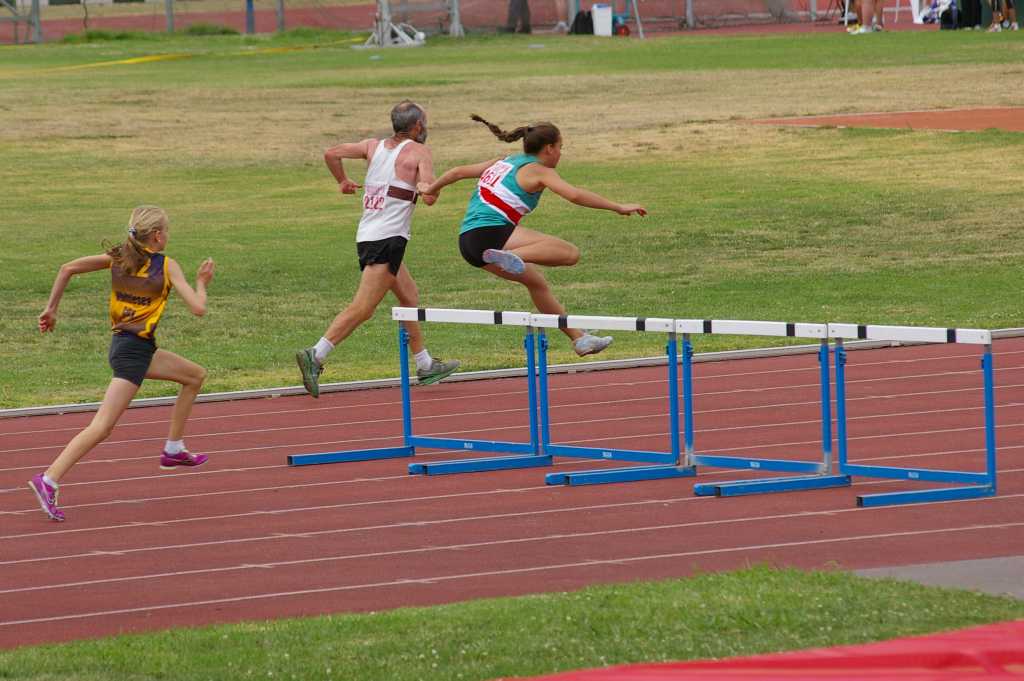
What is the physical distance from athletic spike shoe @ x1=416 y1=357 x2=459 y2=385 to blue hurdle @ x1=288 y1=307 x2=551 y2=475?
1.78m

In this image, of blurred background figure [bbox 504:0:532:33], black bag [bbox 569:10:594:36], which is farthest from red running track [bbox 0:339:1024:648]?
blurred background figure [bbox 504:0:532:33]

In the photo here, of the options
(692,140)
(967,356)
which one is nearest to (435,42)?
(692,140)

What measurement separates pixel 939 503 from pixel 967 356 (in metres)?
4.89

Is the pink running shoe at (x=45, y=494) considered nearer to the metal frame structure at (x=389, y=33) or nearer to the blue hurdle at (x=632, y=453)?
the blue hurdle at (x=632, y=453)

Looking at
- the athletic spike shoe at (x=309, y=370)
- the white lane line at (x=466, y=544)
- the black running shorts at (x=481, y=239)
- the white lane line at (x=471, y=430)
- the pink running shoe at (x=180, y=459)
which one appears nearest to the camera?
the white lane line at (x=466, y=544)

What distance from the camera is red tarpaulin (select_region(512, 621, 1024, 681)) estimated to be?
6980mm

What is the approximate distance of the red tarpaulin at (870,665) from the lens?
6.98 m

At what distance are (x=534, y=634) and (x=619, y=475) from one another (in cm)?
363

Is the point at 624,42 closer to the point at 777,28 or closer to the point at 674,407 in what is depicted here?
the point at 777,28

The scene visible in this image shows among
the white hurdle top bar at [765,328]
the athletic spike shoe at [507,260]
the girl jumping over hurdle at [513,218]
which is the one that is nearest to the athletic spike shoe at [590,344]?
the girl jumping over hurdle at [513,218]

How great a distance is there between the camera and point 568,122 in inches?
1388

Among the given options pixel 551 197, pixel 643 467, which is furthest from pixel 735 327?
pixel 551 197

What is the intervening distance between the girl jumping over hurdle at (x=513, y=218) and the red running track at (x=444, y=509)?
98 cm

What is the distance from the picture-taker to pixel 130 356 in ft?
35.3
